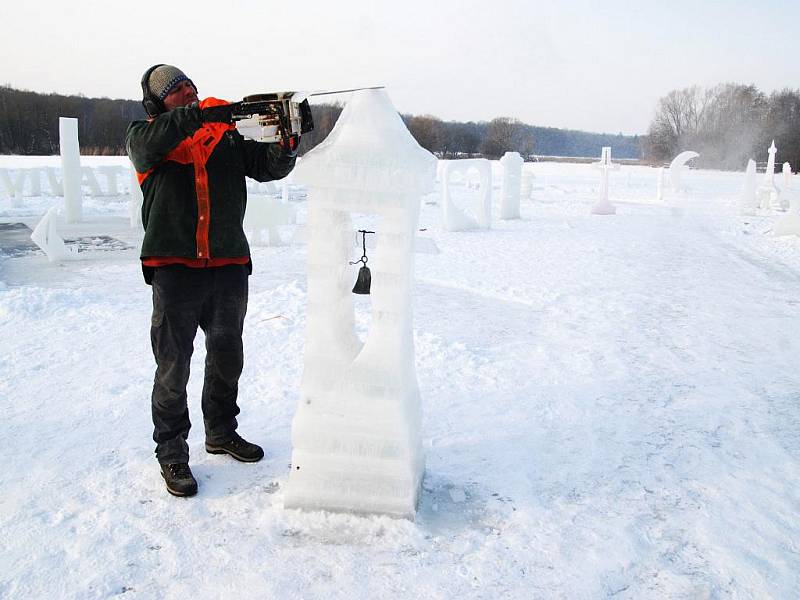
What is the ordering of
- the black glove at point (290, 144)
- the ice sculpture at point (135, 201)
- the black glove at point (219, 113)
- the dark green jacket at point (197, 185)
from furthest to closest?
the ice sculpture at point (135, 201), the dark green jacket at point (197, 185), the black glove at point (290, 144), the black glove at point (219, 113)

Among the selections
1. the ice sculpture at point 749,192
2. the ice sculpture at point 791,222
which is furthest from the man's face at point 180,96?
the ice sculpture at point 749,192

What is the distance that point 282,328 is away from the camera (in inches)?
221

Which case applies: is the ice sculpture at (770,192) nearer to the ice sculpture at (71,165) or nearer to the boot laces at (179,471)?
the ice sculpture at (71,165)

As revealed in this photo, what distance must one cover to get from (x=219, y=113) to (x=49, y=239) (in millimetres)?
7872

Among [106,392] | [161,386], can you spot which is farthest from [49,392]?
[161,386]

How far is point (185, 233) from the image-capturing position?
293cm

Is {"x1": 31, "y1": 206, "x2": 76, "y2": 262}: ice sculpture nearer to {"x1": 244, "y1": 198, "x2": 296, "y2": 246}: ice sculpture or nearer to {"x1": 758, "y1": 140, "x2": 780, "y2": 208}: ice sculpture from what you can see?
{"x1": 244, "y1": 198, "x2": 296, "y2": 246}: ice sculpture

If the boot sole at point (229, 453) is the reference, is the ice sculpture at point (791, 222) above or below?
above

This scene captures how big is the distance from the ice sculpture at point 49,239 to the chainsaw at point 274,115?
770 centimetres

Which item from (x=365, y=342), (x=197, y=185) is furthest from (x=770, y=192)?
(x=197, y=185)

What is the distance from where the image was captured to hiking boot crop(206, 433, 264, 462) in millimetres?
3330

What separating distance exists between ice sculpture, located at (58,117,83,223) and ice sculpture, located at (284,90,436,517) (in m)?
11.5

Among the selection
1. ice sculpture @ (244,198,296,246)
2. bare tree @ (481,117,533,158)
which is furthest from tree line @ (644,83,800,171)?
ice sculpture @ (244,198,296,246)

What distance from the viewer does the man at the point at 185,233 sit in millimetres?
2910
